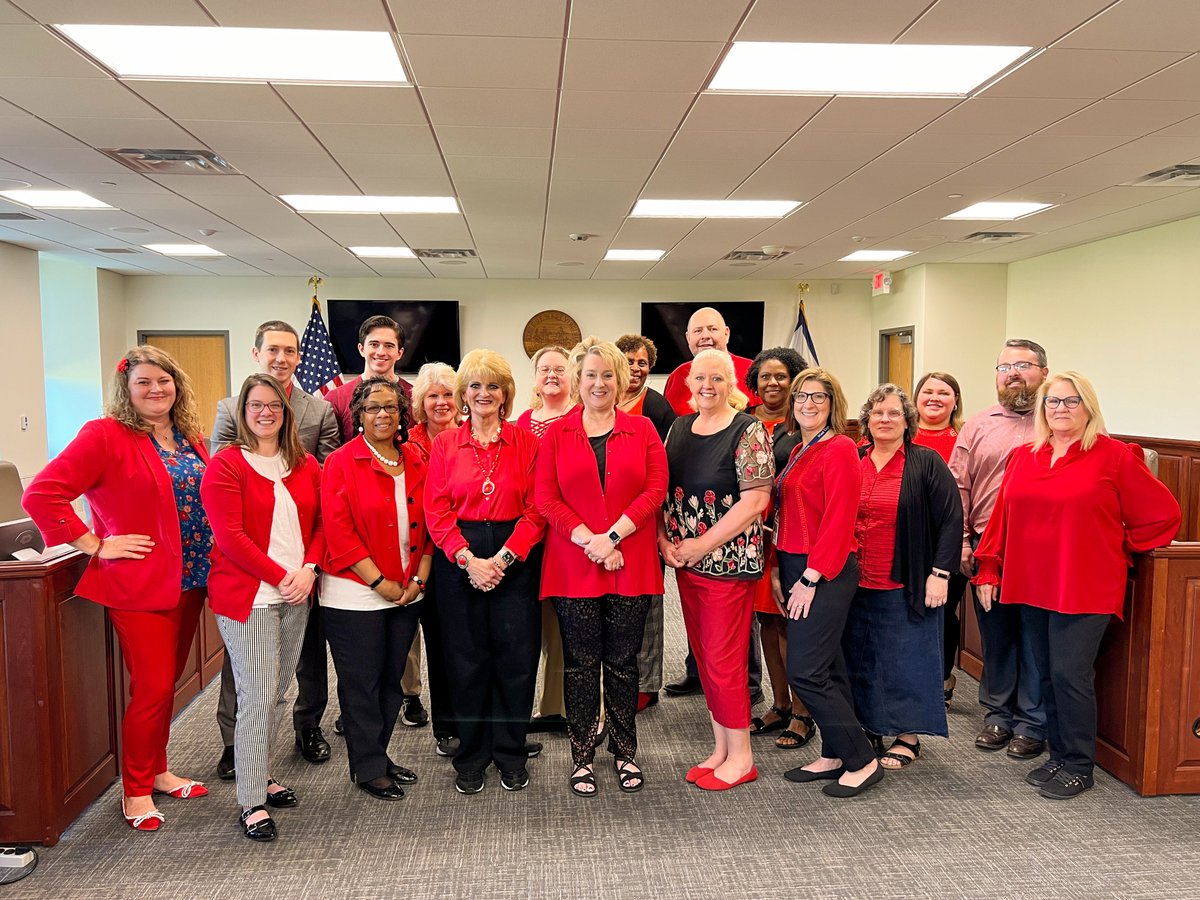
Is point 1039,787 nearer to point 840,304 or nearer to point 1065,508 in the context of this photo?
point 1065,508

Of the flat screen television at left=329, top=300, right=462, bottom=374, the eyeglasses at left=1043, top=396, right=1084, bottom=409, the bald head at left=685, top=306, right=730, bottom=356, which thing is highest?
the flat screen television at left=329, top=300, right=462, bottom=374

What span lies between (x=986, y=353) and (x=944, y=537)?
25.1ft

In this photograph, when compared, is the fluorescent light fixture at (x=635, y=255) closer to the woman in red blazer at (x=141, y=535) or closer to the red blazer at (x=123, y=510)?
the woman in red blazer at (x=141, y=535)

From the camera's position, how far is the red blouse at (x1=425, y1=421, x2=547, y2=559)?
2.95 m

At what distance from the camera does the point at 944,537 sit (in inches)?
127

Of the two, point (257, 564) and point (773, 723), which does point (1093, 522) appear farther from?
point (257, 564)

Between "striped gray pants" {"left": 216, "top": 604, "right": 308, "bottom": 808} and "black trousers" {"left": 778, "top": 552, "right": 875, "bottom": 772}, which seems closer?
"striped gray pants" {"left": 216, "top": 604, "right": 308, "bottom": 808}

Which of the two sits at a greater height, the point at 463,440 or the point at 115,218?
the point at 115,218

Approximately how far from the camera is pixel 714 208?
254 inches

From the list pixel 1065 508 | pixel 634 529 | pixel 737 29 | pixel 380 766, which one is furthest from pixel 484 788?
pixel 737 29

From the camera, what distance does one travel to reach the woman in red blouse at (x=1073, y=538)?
3.00 m

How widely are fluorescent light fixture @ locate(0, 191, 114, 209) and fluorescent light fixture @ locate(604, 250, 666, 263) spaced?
474 cm

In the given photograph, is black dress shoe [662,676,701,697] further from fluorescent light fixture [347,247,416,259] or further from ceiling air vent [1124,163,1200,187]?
fluorescent light fixture [347,247,416,259]

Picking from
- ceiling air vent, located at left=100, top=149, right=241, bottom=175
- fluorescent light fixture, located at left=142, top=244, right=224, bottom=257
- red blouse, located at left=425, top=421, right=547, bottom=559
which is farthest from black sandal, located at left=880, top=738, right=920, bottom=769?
fluorescent light fixture, located at left=142, top=244, right=224, bottom=257
